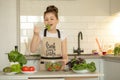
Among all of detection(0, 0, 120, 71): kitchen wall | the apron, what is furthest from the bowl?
detection(0, 0, 120, 71): kitchen wall

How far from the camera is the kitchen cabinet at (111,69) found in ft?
9.92

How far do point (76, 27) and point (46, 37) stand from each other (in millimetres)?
1456

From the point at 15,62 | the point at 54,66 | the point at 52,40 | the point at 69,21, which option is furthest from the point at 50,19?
the point at 69,21

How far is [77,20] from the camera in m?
4.14

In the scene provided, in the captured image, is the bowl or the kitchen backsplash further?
the kitchen backsplash

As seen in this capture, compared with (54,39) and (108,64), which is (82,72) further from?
(108,64)

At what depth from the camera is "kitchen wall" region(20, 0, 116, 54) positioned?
4047 millimetres

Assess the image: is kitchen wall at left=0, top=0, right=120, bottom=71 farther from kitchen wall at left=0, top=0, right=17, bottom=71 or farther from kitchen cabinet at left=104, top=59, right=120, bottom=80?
kitchen cabinet at left=104, top=59, right=120, bottom=80

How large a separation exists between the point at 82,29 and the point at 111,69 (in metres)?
1.10

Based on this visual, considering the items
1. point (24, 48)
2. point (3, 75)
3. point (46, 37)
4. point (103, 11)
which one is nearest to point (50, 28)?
point (46, 37)

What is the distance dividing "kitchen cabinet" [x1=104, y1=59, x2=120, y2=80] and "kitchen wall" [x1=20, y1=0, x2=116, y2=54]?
76cm

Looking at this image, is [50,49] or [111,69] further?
[111,69]

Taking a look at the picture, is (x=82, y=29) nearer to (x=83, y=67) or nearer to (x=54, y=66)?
(x=54, y=66)

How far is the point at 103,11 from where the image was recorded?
4191 mm
